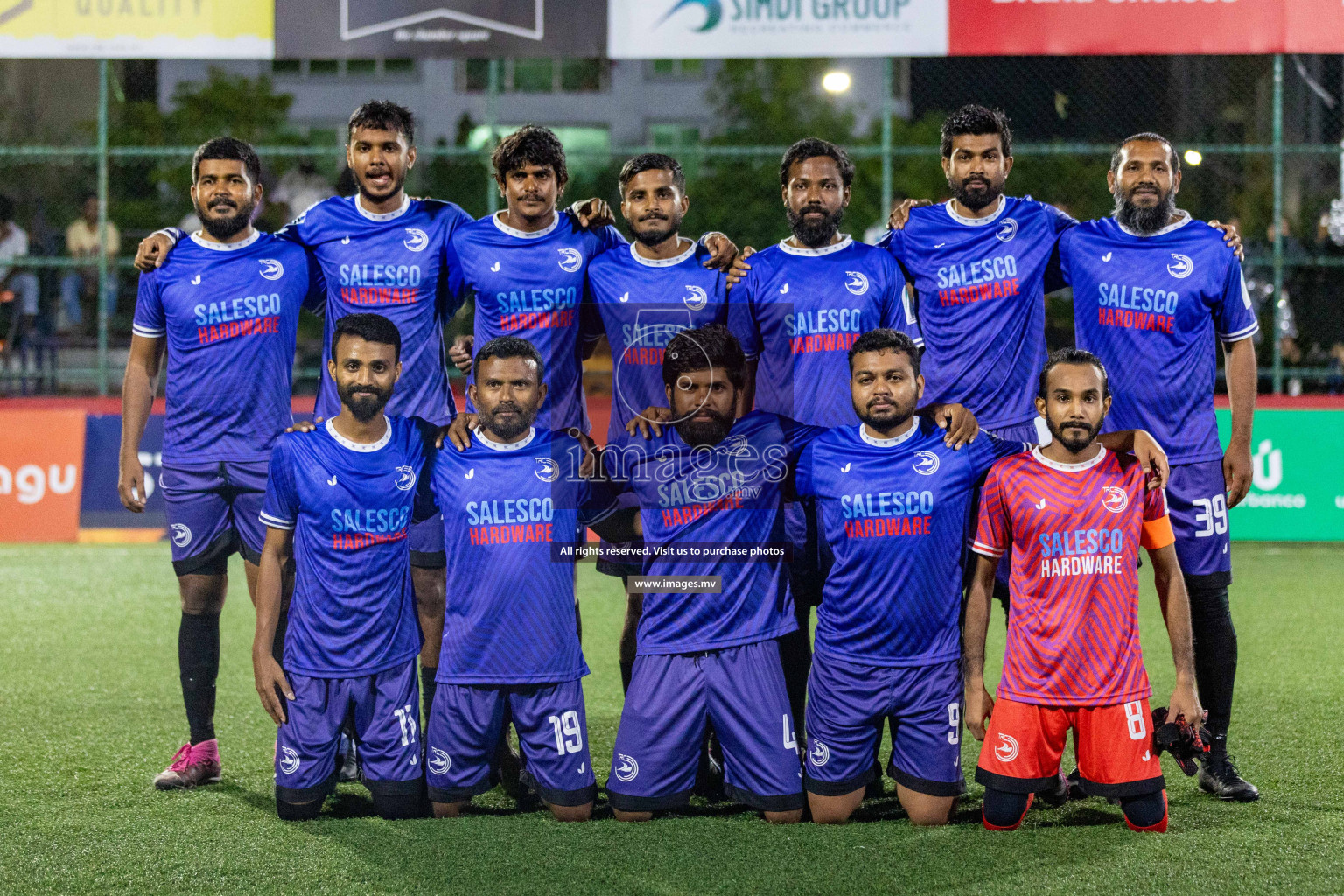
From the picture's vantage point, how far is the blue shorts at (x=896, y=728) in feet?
13.5

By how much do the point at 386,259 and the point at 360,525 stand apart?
42.4 inches

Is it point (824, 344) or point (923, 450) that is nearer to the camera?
point (923, 450)

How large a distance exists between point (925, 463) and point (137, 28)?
29.5ft

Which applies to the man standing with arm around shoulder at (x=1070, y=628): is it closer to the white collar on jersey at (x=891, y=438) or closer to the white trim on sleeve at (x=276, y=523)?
the white collar on jersey at (x=891, y=438)

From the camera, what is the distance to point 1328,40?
1060 centimetres

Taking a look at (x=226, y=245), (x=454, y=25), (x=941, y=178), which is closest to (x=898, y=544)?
(x=226, y=245)

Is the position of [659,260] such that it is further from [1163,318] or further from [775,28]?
[775,28]

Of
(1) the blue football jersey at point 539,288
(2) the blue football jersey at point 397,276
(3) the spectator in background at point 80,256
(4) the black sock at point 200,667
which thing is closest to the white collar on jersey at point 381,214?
(2) the blue football jersey at point 397,276

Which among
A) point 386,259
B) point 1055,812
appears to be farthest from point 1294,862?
point 386,259

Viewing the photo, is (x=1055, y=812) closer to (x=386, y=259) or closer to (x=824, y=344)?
(x=824, y=344)

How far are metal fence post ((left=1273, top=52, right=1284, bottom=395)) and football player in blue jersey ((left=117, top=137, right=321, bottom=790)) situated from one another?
878 centimetres

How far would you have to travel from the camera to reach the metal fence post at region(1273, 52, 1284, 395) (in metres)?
11.1

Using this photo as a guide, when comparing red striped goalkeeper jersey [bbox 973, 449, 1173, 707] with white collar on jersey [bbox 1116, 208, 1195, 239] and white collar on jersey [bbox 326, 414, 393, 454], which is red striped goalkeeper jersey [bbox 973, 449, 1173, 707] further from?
white collar on jersey [bbox 326, 414, 393, 454]

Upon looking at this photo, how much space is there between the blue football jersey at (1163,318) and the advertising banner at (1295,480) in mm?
5781
